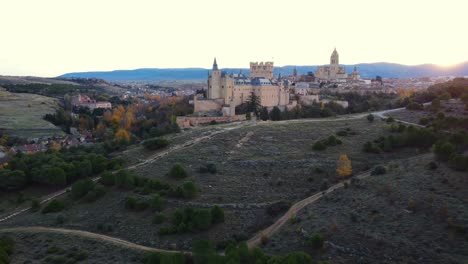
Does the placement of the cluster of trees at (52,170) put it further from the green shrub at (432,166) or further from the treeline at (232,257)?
the green shrub at (432,166)

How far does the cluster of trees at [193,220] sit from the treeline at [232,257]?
4.92 meters

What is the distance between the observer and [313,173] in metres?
39.2

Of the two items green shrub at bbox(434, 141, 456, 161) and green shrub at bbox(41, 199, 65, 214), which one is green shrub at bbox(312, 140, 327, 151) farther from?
green shrub at bbox(41, 199, 65, 214)

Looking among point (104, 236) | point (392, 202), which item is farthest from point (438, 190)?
point (104, 236)

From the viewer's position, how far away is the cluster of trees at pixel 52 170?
44.6 m

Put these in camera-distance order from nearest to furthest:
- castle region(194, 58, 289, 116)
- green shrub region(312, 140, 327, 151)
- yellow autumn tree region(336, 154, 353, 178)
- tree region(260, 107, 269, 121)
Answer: yellow autumn tree region(336, 154, 353, 178), green shrub region(312, 140, 327, 151), tree region(260, 107, 269, 121), castle region(194, 58, 289, 116)

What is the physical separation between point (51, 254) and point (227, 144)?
24.2m

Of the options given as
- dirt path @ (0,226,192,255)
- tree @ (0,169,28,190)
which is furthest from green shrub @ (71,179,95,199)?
tree @ (0,169,28,190)

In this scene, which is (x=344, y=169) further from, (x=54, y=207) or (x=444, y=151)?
Answer: (x=54, y=207)

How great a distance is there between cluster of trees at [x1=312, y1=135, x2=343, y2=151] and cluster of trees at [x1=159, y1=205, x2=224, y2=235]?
55.5ft

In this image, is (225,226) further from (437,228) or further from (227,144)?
(227,144)

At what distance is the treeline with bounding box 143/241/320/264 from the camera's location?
72.1ft

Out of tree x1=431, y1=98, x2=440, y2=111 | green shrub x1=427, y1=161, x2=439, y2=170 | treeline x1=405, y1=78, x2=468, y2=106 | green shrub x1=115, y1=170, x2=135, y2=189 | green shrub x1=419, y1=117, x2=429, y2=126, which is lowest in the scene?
green shrub x1=115, y1=170, x2=135, y2=189

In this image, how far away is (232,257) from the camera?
23.0 meters
